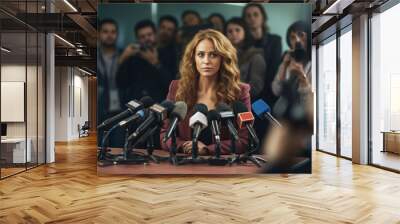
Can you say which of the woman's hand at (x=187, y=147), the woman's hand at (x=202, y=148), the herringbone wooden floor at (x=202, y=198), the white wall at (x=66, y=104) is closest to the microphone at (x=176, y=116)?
the woman's hand at (x=187, y=147)

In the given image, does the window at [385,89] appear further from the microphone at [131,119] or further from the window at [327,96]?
the microphone at [131,119]

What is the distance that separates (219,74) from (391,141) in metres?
3.84

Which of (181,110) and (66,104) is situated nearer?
(181,110)

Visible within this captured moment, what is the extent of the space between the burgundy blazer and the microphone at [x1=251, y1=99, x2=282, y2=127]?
0.14m

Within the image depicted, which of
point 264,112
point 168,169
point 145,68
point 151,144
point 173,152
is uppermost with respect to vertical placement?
point 145,68

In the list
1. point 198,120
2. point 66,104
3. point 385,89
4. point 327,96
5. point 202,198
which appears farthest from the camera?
point 66,104

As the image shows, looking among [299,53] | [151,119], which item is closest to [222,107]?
[151,119]

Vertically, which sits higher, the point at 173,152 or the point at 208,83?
the point at 208,83

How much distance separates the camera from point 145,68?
6789mm

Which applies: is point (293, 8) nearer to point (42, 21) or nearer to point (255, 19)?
point (255, 19)

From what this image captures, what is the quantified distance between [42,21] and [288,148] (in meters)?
5.57

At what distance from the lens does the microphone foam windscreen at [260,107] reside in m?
6.72

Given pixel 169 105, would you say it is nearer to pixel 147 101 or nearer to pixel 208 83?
pixel 147 101

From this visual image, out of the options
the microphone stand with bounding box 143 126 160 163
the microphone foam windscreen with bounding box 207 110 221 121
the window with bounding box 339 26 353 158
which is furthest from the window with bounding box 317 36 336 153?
the microphone stand with bounding box 143 126 160 163
